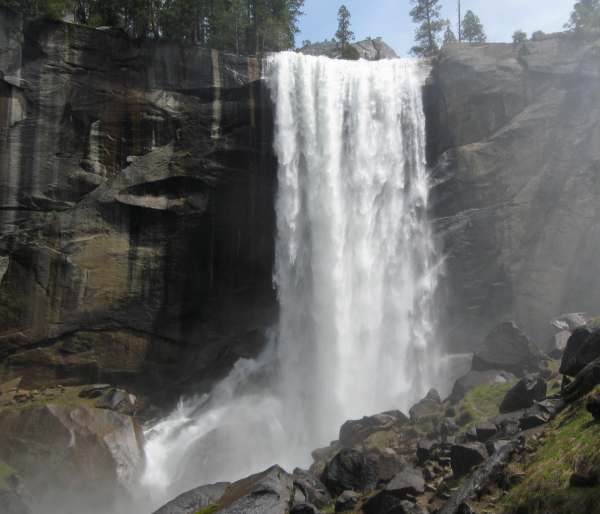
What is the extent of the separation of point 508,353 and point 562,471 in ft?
42.1

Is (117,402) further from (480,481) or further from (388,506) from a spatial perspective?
(480,481)

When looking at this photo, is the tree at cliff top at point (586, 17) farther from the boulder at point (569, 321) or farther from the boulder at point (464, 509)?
the boulder at point (464, 509)

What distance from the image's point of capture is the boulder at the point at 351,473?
47.6 ft

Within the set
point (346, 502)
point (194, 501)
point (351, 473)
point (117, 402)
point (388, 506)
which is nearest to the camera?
point (388, 506)

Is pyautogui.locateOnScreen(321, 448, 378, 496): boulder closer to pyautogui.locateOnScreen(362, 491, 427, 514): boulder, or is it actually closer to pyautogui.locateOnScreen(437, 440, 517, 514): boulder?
pyautogui.locateOnScreen(362, 491, 427, 514): boulder

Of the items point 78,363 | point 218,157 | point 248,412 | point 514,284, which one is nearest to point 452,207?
point 514,284

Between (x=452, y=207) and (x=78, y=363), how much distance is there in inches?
759

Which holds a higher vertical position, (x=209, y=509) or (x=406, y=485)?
(x=406, y=485)

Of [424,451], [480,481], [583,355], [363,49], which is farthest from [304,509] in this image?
[363,49]

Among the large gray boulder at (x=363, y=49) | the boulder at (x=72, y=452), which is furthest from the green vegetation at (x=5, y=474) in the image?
the large gray boulder at (x=363, y=49)

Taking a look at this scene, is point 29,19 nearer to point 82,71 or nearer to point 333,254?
point 82,71

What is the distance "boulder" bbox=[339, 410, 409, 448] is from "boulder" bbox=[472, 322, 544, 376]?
4294 mm

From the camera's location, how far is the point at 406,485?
12.8 metres

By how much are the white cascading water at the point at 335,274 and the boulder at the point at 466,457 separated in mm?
10260
